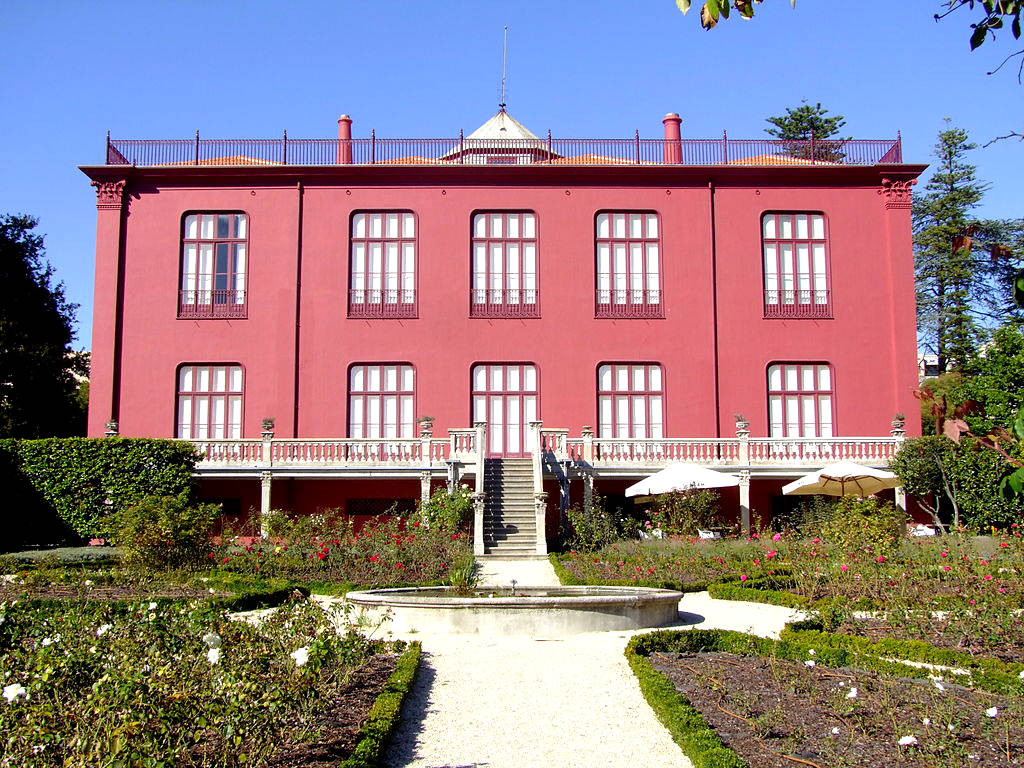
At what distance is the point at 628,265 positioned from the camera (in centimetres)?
2917

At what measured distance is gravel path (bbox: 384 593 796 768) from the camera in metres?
7.38

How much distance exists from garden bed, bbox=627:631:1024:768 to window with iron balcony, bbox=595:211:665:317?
61.9ft

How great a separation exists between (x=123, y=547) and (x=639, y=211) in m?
18.2

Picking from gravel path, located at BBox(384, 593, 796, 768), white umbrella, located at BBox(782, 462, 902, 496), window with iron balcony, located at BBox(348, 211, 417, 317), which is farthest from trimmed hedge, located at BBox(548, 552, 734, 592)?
window with iron balcony, located at BBox(348, 211, 417, 317)

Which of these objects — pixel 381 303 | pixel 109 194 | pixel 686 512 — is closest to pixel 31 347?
pixel 109 194

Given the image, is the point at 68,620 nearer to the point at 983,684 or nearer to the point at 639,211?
the point at 983,684

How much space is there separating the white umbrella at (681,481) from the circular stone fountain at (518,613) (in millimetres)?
9913

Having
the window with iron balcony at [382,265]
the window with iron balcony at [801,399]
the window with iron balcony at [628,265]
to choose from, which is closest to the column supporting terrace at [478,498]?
the window with iron balcony at [382,265]

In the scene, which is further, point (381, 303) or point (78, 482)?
point (381, 303)

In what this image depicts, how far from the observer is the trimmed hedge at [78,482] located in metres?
24.0

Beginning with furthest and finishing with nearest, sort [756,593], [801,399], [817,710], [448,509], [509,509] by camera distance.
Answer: [801,399]
[509,509]
[448,509]
[756,593]
[817,710]

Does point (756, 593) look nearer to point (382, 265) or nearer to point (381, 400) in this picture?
point (381, 400)

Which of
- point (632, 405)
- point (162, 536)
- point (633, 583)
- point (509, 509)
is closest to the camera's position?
point (633, 583)

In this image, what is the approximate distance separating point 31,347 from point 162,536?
20135mm
